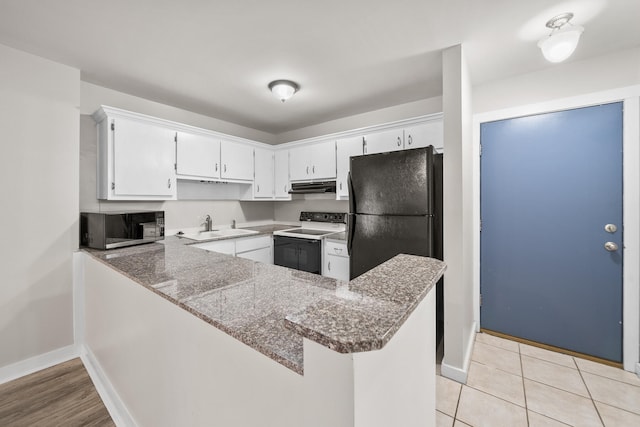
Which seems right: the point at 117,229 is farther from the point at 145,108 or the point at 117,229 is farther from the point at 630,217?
the point at 630,217

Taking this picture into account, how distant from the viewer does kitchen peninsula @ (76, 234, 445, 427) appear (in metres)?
0.54

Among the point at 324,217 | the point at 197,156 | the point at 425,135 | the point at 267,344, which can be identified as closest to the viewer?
the point at 267,344

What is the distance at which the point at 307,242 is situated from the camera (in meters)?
3.18

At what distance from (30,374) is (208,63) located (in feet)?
9.28

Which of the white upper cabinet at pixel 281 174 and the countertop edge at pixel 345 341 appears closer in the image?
the countertop edge at pixel 345 341

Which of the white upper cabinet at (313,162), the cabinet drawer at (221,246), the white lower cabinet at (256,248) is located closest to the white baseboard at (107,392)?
the cabinet drawer at (221,246)

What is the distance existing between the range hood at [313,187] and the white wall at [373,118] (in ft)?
2.80

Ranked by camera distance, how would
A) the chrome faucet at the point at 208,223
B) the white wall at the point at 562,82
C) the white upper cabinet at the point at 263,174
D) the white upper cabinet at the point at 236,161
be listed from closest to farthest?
the white wall at the point at 562,82 < the white upper cabinet at the point at 236,161 < the chrome faucet at the point at 208,223 < the white upper cabinet at the point at 263,174

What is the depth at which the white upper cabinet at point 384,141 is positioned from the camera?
282 centimetres

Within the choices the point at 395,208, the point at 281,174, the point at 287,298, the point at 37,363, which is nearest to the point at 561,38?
the point at 395,208

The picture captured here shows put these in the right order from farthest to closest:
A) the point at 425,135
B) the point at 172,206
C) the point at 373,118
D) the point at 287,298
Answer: the point at 373,118 < the point at 172,206 < the point at 425,135 < the point at 287,298

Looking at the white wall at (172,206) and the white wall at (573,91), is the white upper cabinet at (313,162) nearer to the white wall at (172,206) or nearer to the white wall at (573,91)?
the white wall at (172,206)

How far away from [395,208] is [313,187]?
156 cm

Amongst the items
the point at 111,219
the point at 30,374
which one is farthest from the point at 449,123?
the point at 30,374
